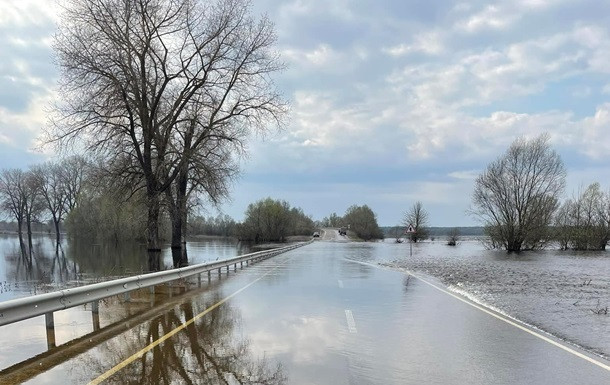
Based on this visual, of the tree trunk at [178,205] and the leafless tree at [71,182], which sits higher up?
the leafless tree at [71,182]

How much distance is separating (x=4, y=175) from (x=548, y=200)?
106m

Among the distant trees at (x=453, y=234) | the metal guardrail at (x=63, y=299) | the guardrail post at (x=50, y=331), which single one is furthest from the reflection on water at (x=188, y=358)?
the distant trees at (x=453, y=234)

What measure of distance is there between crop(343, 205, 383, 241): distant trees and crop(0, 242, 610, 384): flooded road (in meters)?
147

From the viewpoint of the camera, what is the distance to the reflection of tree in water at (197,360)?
5855mm

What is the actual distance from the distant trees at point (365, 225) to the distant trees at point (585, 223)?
88541 mm

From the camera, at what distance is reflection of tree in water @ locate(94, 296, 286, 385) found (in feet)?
19.2

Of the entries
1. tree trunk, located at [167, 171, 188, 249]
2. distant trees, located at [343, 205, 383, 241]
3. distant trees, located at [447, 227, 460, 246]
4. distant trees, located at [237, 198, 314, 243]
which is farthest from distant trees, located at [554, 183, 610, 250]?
distant trees, located at [343, 205, 383, 241]

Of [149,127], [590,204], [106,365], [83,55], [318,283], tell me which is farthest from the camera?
[590,204]

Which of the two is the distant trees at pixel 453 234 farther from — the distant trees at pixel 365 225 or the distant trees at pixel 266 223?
the distant trees at pixel 365 225

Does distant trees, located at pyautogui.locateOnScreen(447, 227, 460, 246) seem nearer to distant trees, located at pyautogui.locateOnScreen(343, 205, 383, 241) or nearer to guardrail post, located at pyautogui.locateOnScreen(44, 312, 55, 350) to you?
distant trees, located at pyautogui.locateOnScreen(343, 205, 383, 241)

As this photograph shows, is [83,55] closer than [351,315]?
No

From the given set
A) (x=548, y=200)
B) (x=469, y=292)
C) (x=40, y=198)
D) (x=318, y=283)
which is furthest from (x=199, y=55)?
(x=40, y=198)

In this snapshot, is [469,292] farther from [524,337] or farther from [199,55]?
[199,55]

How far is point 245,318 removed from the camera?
10.2 metres
